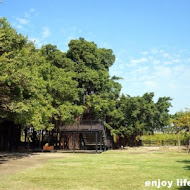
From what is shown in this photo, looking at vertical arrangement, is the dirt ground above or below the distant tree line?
below

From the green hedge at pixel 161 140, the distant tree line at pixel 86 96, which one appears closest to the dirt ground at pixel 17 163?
the distant tree line at pixel 86 96

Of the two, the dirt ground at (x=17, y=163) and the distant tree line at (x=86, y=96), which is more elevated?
the distant tree line at (x=86, y=96)

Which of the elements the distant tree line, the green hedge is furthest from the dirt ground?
the green hedge

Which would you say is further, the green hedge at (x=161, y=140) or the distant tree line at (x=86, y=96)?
the green hedge at (x=161, y=140)

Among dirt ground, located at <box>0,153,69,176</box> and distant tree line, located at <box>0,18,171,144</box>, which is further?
distant tree line, located at <box>0,18,171,144</box>

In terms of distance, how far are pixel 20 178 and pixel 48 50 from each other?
99.5ft

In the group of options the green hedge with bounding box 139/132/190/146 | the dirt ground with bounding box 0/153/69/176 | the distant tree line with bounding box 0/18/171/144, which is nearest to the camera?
the dirt ground with bounding box 0/153/69/176

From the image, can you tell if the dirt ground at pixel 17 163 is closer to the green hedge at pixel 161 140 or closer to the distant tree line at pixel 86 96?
the distant tree line at pixel 86 96

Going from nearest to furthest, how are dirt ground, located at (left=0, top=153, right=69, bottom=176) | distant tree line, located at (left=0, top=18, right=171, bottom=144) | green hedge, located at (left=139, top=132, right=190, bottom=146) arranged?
dirt ground, located at (left=0, top=153, right=69, bottom=176) < distant tree line, located at (left=0, top=18, right=171, bottom=144) < green hedge, located at (left=139, top=132, right=190, bottom=146)

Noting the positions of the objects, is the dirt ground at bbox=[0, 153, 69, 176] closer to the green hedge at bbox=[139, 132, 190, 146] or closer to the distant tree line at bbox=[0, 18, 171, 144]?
the distant tree line at bbox=[0, 18, 171, 144]

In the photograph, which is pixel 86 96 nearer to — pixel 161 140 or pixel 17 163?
pixel 161 140

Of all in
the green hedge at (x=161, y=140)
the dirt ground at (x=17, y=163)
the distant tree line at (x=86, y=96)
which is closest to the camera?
the dirt ground at (x=17, y=163)

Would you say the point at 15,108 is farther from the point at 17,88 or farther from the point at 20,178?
the point at 20,178

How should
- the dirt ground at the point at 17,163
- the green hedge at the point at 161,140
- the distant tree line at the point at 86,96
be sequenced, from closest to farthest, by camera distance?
the dirt ground at the point at 17,163 < the distant tree line at the point at 86,96 < the green hedge at the point at 161,140
